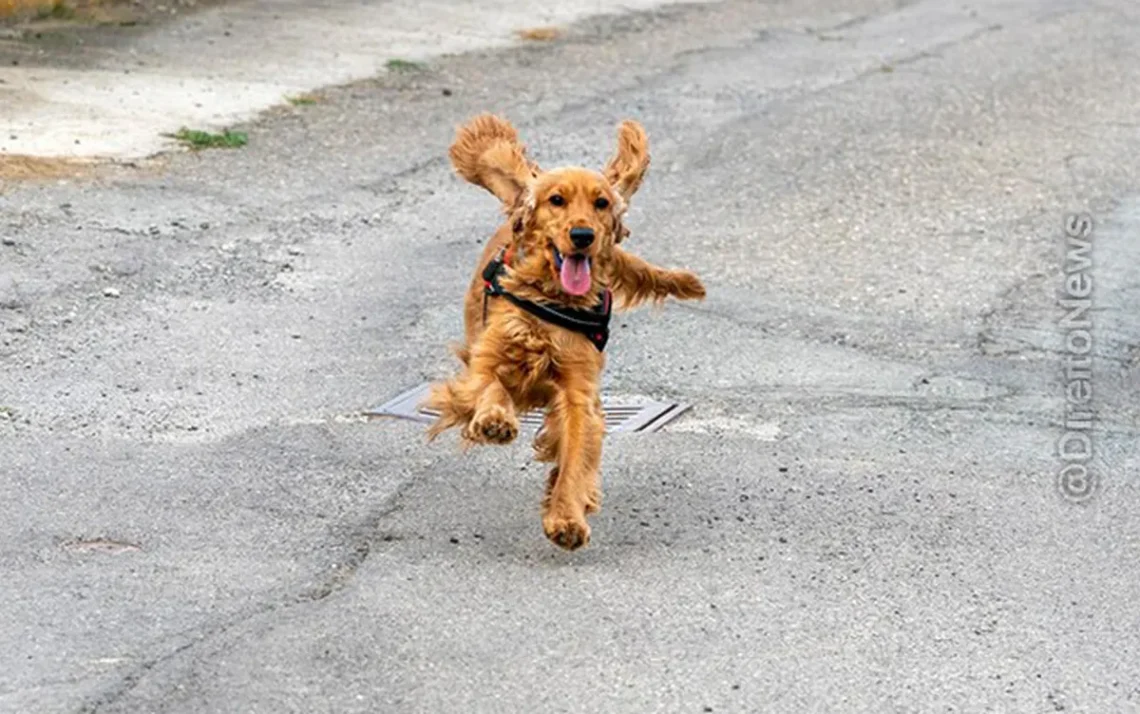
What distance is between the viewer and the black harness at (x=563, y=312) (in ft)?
20.9

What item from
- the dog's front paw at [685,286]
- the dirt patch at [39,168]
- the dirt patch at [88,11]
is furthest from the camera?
the dirt patch at [88,11]

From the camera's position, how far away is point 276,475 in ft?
21.5

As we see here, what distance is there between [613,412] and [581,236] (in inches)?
60.0

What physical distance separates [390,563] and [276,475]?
2.73 ft

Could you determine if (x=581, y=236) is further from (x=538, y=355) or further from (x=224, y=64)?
(x=224, y=64)

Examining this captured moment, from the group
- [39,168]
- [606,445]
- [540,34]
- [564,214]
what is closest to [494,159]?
[564,214]

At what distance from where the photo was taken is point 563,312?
638cm

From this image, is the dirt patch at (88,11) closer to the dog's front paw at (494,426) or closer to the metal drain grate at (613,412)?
the metal drain grate at (613,412)

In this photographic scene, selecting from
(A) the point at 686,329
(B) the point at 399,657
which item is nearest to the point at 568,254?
(B) the point at 399,657

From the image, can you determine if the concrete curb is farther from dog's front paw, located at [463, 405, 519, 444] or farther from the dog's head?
dog's front paw, located at [463, 405, 519, 444]

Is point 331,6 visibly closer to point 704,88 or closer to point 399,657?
point 704,88

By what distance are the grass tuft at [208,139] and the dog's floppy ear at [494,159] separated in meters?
4.21

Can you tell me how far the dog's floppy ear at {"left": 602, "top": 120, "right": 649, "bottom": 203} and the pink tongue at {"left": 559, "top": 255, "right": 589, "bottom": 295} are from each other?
1.62 feet

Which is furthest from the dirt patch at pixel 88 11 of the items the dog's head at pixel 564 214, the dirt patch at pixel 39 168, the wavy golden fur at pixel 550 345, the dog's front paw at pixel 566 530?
the dog's front paw at pixel 566 530
